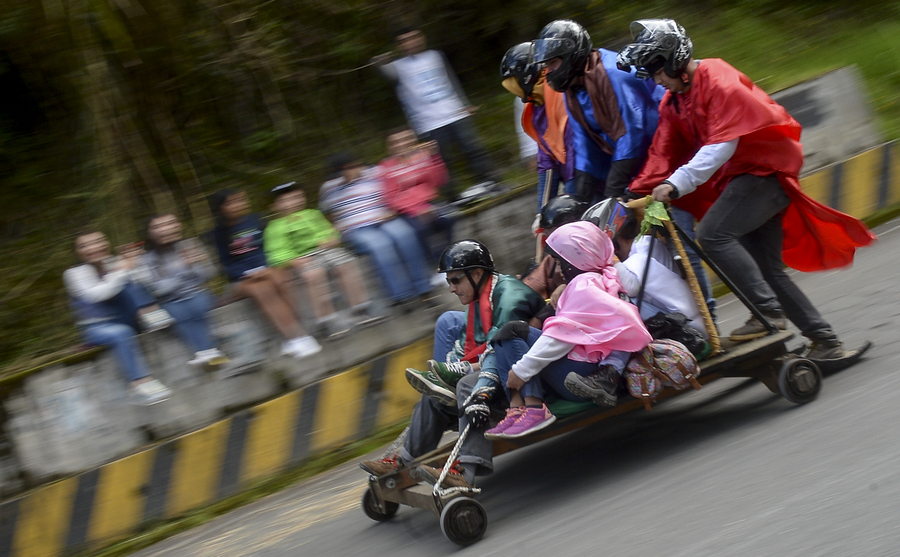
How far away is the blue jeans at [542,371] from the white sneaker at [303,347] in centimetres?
247

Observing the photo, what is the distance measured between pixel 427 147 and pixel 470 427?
3.52 meters

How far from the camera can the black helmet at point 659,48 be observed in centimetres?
504

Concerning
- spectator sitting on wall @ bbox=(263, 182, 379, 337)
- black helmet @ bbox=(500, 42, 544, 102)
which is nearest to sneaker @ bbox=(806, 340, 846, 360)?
black helmet @ bbox=(500, 42, 544, 102)

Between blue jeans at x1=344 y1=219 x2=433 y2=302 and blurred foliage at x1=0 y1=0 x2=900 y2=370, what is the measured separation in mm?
3155

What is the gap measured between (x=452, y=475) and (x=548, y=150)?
266cm

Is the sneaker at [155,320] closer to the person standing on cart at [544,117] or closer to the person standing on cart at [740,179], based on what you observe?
the person standing on cart at [544,117]

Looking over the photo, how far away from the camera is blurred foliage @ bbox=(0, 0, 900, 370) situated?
9.88 m

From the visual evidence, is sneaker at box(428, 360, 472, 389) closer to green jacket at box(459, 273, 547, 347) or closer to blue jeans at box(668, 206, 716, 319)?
green jacket at box(459, 273, 547, 347)

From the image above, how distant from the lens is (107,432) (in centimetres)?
622

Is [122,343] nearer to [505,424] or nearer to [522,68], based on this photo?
[505,424]

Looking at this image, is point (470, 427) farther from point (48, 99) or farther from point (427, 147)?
point (48, 99)

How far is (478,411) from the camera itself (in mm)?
4570

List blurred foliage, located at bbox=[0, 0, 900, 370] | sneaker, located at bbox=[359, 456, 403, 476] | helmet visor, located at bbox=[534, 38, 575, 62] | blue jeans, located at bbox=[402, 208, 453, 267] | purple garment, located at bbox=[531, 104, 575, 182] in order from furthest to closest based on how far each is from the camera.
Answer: blurred foliage, located at bbox=[0, 0, 900, 370] → blue jeans, located at bbox=[402, 208, 453, 267] → purple garment, located at bbox=[531, 104, 575, 182] → helmet visor, located at bbox=[534, 38, 575, 62] → sneaker, located at bbox=[359, 456, 403, 476]

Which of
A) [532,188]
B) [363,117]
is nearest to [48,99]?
[363,117]
